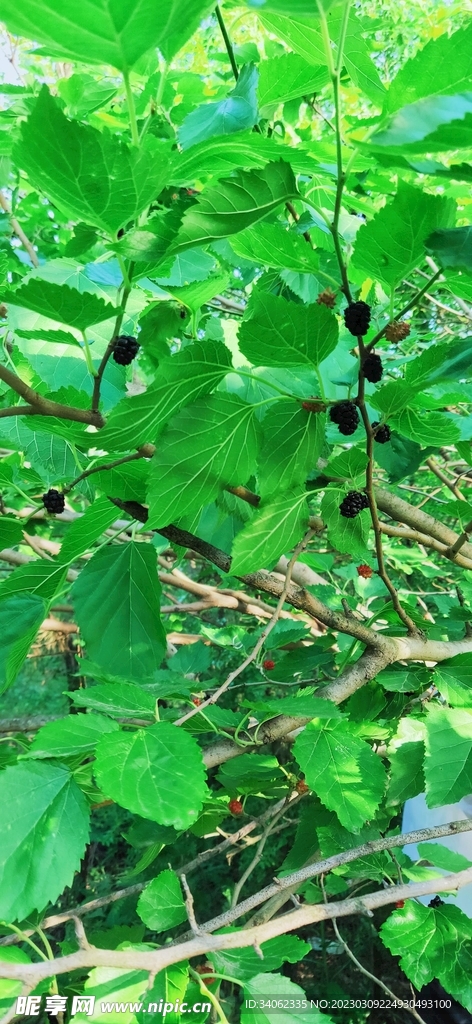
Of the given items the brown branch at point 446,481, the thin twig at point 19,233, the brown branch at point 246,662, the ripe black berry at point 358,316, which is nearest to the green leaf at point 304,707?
the brown branch at point 246,662

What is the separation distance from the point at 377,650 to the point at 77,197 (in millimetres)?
396

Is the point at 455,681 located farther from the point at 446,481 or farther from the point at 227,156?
the point at 227,156

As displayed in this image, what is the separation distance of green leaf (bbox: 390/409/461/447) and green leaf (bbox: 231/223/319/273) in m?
0.15

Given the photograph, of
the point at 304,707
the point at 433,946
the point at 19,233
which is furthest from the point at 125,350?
the point at 19,233

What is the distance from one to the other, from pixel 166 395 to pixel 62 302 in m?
0.07

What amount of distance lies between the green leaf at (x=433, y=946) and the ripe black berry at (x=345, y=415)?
40 cm

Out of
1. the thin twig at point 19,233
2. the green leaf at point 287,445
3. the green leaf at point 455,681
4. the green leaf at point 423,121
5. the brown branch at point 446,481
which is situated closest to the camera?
the green leaf at point 423,121

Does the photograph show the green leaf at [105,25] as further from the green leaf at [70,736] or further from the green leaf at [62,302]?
the green leaf at [70,736]

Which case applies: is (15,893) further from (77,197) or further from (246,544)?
(77,197)

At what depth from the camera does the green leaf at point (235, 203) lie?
29 cm

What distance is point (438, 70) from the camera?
0.28 metres

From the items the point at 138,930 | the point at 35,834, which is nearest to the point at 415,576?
the point at 138,930

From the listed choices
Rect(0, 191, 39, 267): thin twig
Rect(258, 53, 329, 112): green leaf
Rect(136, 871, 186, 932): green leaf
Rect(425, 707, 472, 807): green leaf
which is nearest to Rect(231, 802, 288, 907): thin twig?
Rect(136, 871, 186, 932): green leaf

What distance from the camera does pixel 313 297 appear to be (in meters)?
0.56
